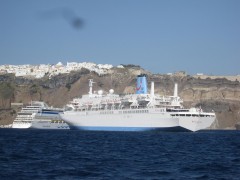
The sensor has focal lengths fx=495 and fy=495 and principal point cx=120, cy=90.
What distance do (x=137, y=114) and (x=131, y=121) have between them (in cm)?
180

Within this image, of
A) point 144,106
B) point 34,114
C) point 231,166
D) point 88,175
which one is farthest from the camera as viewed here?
Result: point 34,114

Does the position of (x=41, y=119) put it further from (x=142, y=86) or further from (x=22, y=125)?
(x=142, y=86)

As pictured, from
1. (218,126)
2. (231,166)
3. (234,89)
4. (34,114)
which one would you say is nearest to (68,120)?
(34,114)

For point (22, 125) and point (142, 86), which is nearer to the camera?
point (142, 86)

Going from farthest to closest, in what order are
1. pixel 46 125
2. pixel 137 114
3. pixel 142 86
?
pixel 46 125 → pixel 142 86 → pixel 137 114

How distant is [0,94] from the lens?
156 m

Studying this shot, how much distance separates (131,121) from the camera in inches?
3142

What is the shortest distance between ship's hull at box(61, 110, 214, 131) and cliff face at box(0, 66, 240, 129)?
50.6m

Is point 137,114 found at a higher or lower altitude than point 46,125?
higher

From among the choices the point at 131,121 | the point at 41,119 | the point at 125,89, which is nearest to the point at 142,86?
the point at 131,121

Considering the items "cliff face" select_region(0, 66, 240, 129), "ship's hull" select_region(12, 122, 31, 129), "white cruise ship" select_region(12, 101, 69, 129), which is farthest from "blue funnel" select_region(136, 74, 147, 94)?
"cliff face" select_region(0, 66, 240, 129)

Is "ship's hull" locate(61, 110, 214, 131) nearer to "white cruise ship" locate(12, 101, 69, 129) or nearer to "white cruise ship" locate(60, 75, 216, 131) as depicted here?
"white cruise ship" locate(60, 75, 216, 131)

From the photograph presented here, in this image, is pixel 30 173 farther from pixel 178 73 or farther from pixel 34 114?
pixel 178 73

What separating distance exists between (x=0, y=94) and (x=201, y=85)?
62.5 m
